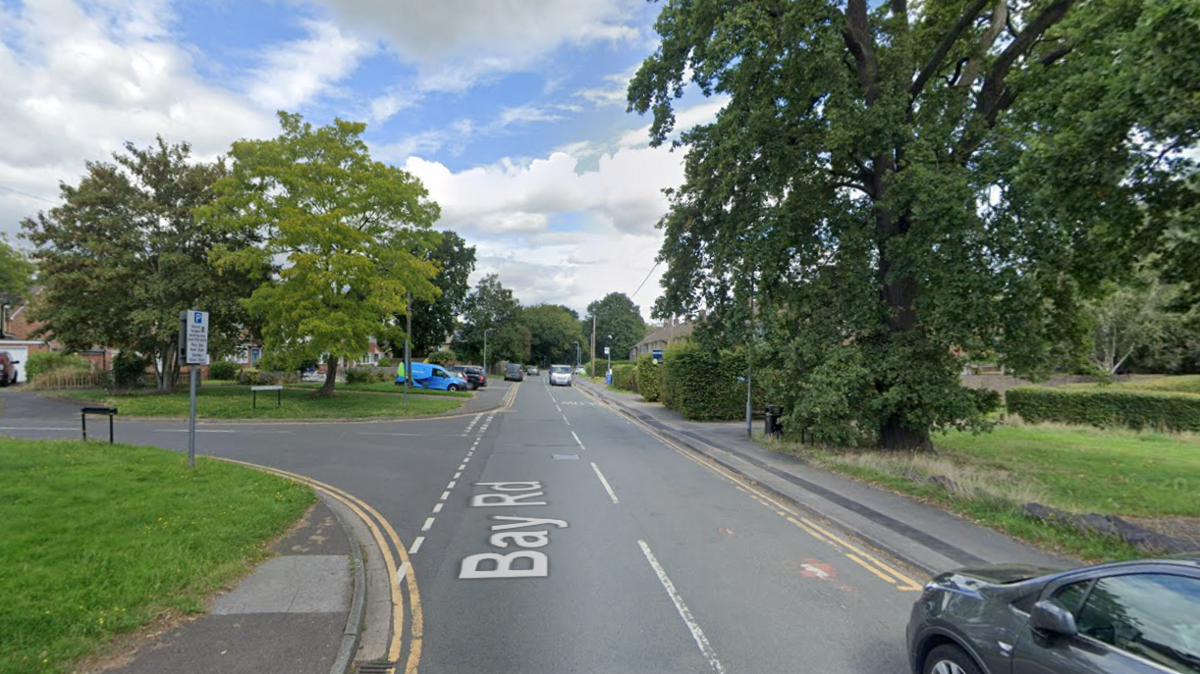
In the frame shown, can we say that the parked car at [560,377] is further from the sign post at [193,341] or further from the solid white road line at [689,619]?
the solid white road line at [689,619]

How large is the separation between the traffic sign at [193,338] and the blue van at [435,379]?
27.3 meters

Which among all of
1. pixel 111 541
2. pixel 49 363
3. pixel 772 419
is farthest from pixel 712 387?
pixel 49 363

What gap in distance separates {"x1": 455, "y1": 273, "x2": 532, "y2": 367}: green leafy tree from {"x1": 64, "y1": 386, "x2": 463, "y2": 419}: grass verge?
150ft

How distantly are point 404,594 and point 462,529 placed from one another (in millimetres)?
2128

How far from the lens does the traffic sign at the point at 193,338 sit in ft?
30.8

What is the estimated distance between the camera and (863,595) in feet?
17.8

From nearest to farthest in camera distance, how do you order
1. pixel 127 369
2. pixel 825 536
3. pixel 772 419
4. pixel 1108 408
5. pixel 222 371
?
1. pixel 825 536
2. pixel 772 419
3. pixel 1108 408
4. pixel 127 369
5. pixel 222 371

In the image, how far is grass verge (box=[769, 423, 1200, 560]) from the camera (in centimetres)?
755

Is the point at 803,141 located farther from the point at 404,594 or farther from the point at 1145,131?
the point at 404,594

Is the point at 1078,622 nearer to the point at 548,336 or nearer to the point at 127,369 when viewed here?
the point at 127,369

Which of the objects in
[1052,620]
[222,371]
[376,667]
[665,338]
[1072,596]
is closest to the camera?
[1052,620]

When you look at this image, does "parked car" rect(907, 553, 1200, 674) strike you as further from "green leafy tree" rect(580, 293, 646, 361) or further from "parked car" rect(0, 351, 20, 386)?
"green leafy tree" rect(580, 293, 646, 361)

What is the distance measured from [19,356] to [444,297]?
3033cm

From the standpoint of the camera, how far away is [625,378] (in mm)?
45750
